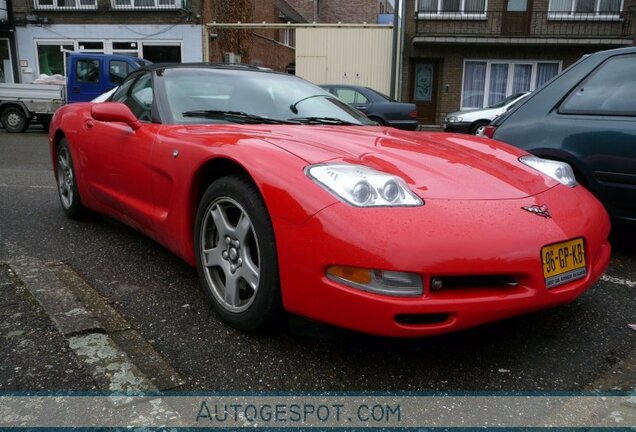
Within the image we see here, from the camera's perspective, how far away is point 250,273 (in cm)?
229

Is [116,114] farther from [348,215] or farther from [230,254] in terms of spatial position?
[348,215]

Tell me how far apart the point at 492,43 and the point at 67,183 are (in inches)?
673

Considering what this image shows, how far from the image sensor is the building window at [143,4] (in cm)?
1978

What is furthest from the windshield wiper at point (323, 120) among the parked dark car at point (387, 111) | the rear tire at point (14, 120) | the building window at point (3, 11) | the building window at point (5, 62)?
the building window at point (5, 62)

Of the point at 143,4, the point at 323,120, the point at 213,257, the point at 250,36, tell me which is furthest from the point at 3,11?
the point at 213,257

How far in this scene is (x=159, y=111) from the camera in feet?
10.2

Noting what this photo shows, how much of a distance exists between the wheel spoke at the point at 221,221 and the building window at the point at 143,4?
63.8 feet

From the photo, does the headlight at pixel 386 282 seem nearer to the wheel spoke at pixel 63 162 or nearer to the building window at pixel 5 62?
the wheel spoke at pixel 63 162

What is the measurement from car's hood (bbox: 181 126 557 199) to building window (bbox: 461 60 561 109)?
57.0 ft

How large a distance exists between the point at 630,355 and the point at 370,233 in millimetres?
1336

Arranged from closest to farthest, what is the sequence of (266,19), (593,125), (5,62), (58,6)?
(593,125) < (58,6) < (5,62) < (266,19)

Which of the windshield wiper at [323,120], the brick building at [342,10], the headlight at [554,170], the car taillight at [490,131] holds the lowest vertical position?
the headlight at [554,170]

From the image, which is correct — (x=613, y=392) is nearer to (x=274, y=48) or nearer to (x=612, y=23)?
(x=612, y=23)

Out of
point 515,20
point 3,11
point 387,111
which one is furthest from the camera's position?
point 3,11
